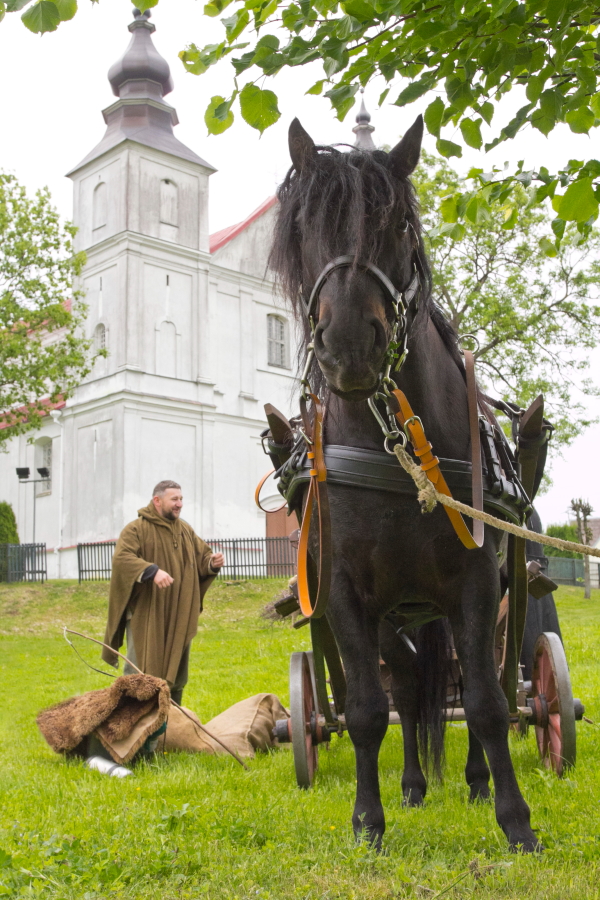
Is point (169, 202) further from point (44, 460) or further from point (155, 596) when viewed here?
point (155, 596)

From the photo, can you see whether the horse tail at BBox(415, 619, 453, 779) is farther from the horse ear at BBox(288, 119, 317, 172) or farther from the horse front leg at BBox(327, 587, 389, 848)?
the horse ear at BBox(288, 119, 317, 172)

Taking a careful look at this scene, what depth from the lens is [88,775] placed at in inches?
201

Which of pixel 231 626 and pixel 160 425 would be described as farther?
pixel 160 425

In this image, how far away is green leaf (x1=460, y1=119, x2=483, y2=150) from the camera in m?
3.53

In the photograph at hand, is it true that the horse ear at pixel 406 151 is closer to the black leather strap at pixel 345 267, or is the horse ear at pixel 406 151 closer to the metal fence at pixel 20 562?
the black leather strap at pixel 345 267

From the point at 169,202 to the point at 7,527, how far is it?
11200mm

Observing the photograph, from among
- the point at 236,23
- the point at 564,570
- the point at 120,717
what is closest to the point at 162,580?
the point at 120,717

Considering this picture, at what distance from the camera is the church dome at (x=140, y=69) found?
27453 mm

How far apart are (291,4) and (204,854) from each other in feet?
10.4

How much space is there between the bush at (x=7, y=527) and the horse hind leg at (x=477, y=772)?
23.3m

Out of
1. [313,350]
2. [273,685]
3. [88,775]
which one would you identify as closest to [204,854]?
[313,350]

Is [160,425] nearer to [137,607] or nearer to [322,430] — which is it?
[137,607]

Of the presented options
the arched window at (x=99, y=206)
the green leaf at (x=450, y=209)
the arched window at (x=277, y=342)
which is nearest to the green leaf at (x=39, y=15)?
the green leaf at (x=450, y=209)

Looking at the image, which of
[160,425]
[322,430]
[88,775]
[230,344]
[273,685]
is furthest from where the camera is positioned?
[230,344]
